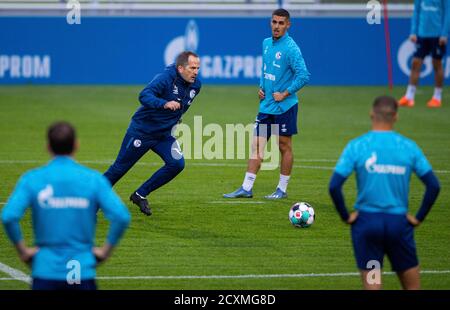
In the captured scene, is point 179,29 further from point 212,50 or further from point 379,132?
point 379,132

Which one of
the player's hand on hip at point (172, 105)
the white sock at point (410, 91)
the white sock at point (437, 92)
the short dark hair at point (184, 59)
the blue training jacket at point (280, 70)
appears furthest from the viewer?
the white sock at point (437, 92)

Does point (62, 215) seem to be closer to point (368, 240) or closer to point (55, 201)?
point (55, 201)

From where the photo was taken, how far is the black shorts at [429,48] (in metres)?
23.9

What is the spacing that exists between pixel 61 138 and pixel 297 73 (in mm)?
7625

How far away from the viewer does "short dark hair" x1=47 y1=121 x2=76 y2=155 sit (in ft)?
23.0

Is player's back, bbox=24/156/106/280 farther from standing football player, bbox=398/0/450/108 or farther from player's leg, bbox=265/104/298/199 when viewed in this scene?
standing football player, bbox=398/0/450/108

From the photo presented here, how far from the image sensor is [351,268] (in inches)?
411

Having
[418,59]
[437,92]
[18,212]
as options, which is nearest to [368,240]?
[18,212]

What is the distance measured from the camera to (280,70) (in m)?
14.5

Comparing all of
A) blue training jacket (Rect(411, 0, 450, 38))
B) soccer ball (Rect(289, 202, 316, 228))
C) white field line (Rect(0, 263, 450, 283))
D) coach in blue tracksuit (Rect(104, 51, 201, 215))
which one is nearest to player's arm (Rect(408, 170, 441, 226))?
white field line (Rect(0, 263, 450, 283))

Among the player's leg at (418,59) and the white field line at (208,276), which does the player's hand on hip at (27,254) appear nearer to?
the white field line at (208,276)

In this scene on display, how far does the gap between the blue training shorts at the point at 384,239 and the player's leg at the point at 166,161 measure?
5.42 metres

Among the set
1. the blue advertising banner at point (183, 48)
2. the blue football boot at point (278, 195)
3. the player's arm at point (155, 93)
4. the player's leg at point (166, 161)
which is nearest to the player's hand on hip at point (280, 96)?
the blue football boot at point (278, 195)
